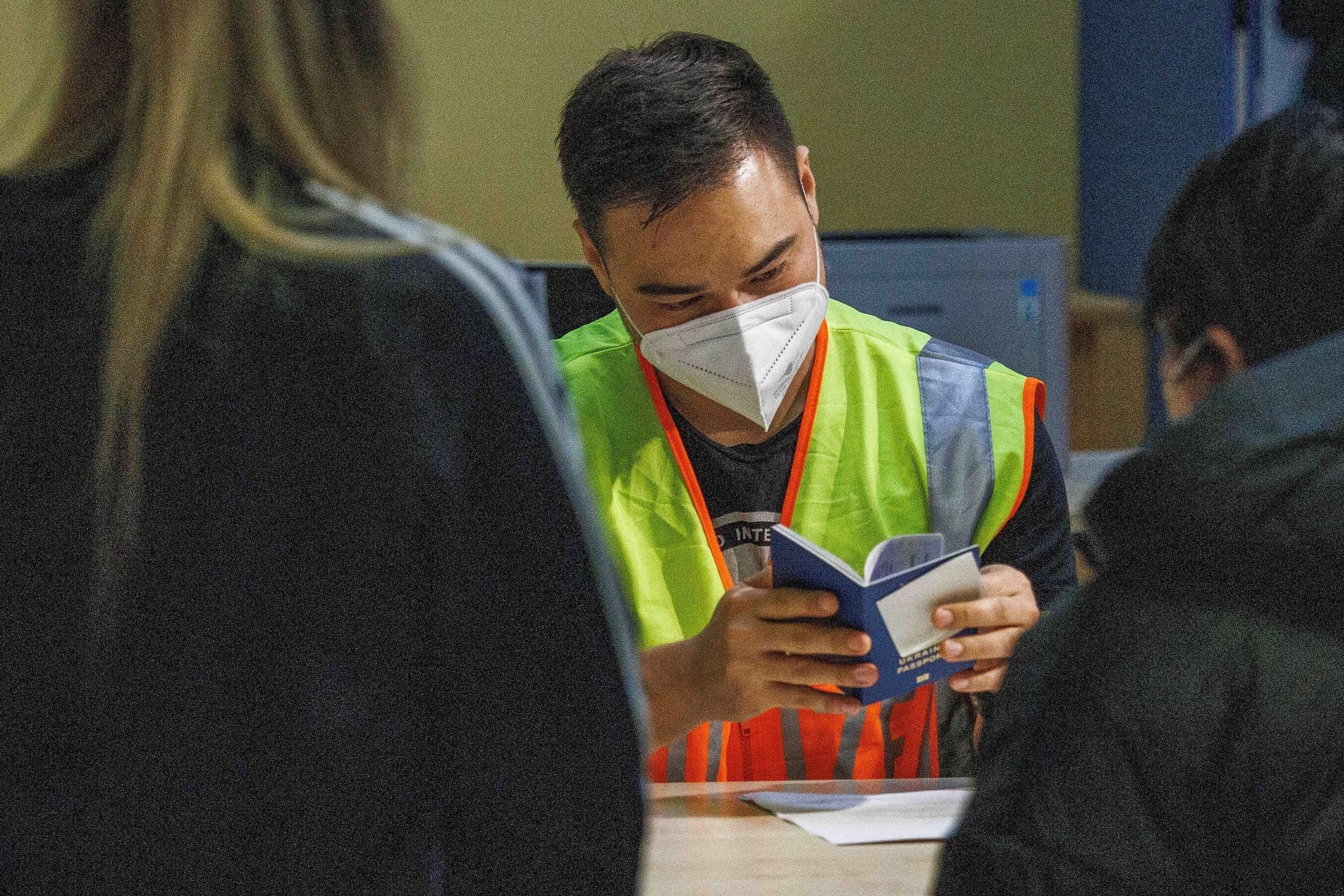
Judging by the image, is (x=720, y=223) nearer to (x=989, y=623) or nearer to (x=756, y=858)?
(x=989, y=623)

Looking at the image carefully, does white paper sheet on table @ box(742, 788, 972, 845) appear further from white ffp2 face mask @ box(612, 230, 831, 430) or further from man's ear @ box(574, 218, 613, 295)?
man's ear @ box(574, 218, 613, 295)

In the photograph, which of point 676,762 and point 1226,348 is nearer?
point 1226,348

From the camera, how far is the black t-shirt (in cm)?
166

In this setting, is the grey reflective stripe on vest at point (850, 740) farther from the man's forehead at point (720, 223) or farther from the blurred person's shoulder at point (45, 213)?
the blurred person's shoulder at point (45, 213)

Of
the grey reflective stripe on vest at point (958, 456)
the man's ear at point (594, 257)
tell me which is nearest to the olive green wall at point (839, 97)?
the man's ear at point (594, 257)

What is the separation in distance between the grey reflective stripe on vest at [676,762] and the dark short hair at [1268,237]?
0.93 metres

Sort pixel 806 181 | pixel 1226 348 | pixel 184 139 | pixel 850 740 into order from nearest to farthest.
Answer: pixel 184 139, pixel 1226 348, pixel 850 740, pixel 806 181

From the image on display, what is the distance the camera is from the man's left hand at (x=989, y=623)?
134 centimetres

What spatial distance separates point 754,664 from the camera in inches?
55.8

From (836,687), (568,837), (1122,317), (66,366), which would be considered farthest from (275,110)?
(1122,317)

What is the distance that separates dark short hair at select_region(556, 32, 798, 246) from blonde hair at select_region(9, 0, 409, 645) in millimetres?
885

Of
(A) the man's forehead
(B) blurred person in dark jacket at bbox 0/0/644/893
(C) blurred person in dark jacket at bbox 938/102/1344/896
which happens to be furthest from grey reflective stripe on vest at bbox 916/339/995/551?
(B) blurred person in dark jacket at bbox 0/0/644/893

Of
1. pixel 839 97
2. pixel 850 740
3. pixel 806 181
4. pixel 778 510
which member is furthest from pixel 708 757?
pixel 839 97

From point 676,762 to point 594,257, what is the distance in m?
0.62
